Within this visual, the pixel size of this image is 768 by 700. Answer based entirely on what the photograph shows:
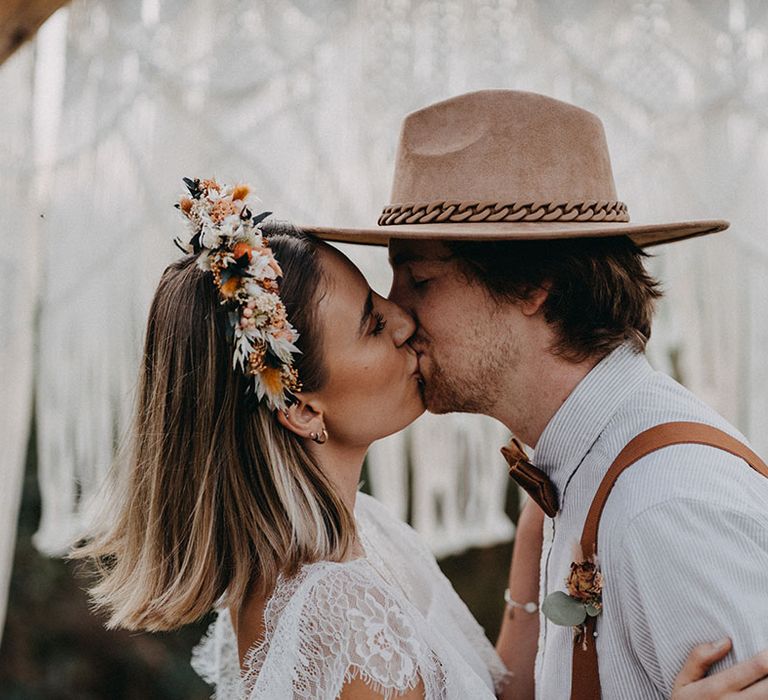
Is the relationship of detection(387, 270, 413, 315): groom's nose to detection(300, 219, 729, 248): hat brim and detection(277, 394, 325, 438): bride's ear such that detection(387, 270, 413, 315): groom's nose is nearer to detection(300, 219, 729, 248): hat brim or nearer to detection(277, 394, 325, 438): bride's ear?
detection(300, 219, 729, 248): hat brim

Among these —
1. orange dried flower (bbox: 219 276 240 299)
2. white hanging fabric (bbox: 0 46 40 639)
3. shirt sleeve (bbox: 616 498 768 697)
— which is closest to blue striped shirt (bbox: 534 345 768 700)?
shirt sleeve (bbox: 616 498 768 697)

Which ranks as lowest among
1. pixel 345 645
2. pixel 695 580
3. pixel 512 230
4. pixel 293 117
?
pixel 345 645

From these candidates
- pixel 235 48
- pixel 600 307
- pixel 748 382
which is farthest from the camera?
pixel 748 382

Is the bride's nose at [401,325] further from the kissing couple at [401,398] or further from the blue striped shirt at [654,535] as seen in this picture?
the blue striped shirt at [654,535]

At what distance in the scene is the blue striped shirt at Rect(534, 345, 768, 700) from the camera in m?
1.60

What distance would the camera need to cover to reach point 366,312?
219cm

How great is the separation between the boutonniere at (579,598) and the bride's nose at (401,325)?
0.65 metres

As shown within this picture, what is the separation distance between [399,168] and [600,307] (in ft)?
1.84

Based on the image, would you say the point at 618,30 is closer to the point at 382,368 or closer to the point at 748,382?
the point at 748,382

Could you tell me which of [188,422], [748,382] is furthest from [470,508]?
[188,422]

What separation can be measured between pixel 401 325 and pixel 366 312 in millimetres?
97

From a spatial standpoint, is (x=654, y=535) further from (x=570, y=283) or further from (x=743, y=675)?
(x=570, y=283)

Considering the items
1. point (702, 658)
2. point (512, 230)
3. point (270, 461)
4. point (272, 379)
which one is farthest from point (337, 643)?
point (512, 230)

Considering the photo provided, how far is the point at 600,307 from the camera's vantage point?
212cm
